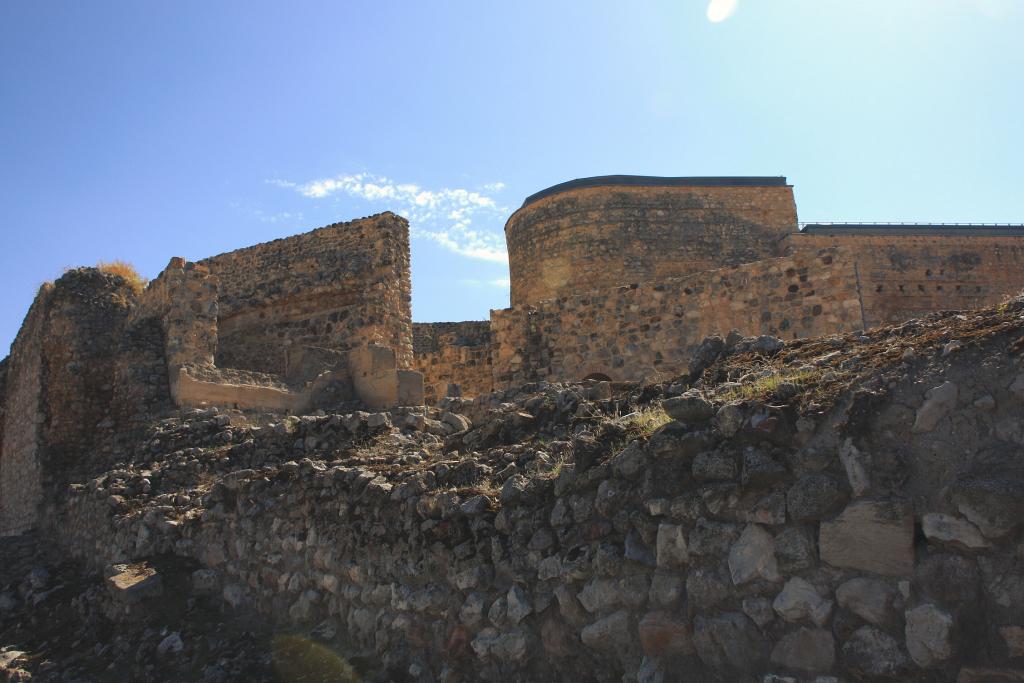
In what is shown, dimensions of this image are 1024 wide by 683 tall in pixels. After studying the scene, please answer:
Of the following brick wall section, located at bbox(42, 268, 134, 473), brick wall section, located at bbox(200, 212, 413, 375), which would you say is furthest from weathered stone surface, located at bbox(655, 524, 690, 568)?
brick wall section, located at bbox(200, 212, 413, 375)

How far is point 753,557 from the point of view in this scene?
310 centimetres

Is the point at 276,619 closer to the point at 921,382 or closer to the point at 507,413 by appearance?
the point at 507,413

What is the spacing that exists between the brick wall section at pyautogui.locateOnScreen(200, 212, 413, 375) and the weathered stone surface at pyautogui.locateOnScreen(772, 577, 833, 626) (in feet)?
35.0

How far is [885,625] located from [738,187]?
1907 cm

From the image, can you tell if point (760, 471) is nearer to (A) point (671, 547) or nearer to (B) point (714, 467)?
(B) point (714, 467)

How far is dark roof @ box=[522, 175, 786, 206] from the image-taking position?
20.2 m

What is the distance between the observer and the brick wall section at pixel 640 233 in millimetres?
19469

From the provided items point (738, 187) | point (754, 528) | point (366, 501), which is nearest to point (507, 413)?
→ point (366, 501)

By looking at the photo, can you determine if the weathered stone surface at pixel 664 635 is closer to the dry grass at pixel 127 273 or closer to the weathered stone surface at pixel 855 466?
the weathered stone surface at pixel 855 466

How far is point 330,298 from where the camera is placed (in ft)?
45.3

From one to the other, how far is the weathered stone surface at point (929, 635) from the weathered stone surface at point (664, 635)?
846 mm

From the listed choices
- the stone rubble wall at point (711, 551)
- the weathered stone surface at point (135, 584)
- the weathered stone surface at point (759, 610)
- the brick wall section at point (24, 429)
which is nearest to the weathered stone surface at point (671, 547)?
the stone rubble wall at point (711, 551)

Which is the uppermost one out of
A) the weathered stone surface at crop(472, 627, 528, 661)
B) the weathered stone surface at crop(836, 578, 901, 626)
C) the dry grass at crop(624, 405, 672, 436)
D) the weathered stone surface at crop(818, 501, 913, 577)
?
the dry grass at crop(624, 405, 672, 436)

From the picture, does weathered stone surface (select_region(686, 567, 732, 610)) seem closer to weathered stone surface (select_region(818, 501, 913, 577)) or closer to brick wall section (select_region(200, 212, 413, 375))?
weathered stone surface (select_region(818, 501, 913, 577))
